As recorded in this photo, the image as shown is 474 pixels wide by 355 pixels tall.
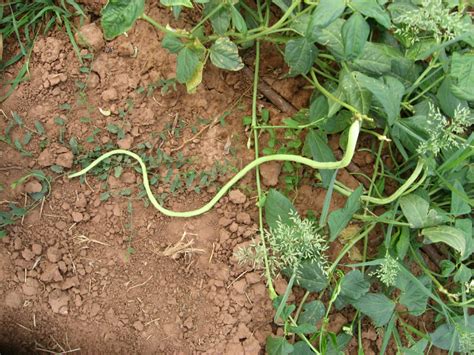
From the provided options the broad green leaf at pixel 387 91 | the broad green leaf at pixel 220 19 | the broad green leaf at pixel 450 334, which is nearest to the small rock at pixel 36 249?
the broad green leaf at pixel 220 19

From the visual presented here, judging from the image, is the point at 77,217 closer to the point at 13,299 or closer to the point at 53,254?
the point at 53,254

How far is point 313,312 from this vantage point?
1.60m

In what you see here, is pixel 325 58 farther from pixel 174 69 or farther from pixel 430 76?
pixel 174 69

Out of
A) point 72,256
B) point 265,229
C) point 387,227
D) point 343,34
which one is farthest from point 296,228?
point 72,256

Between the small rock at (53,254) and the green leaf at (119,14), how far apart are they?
2.15ft

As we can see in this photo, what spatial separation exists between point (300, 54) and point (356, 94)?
19 cm

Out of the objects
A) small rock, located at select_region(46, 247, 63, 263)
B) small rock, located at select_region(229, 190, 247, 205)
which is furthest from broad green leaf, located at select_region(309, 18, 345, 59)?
small rock, located at select_region(46, 247, 63, 263)

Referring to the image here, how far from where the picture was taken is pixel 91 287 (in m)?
1.69

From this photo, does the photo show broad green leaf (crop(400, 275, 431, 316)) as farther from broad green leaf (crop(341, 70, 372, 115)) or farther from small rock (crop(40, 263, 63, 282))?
small rock (crop(40, 263, 63, 282))

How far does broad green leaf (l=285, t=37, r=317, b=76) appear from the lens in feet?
5.16

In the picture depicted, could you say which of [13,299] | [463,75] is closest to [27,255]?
[13,299]

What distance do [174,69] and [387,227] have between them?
2.50 feet

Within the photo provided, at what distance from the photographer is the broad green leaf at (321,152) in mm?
1636

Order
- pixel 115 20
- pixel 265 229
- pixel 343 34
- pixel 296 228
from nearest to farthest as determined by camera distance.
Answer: pixel 115 20
pixel 343 34
pixel 296 228
pixel 265 229
